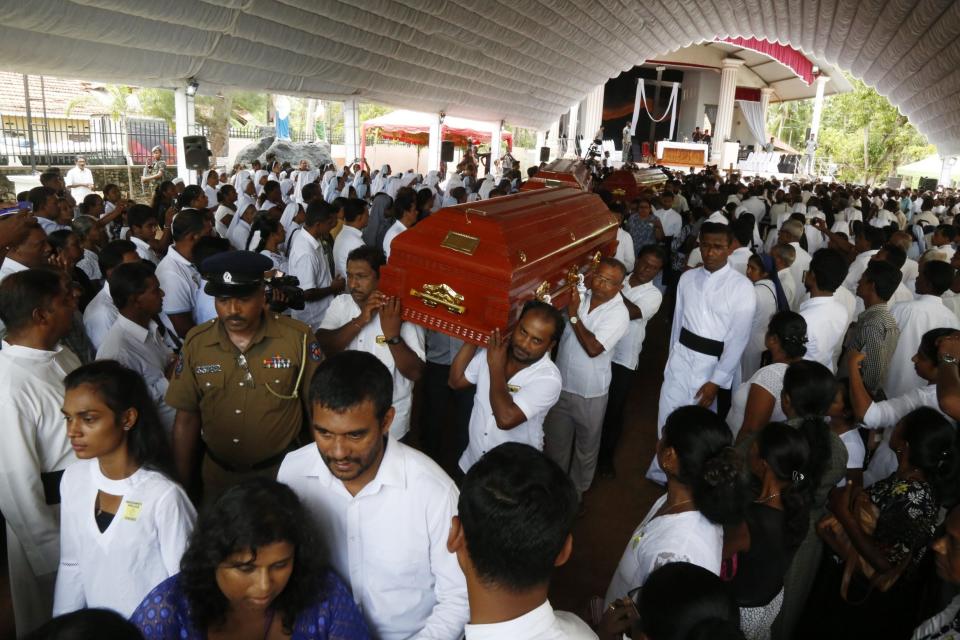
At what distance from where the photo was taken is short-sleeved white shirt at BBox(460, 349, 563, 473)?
84.8 inches

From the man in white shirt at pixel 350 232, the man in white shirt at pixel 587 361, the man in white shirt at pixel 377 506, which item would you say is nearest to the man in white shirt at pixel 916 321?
the man in white shirt at pixel 587 361

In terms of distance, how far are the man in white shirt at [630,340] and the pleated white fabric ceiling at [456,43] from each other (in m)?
5.83

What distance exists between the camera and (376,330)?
253cm

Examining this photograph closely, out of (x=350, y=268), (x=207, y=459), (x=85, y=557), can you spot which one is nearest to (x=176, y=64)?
(x=350, y=268)

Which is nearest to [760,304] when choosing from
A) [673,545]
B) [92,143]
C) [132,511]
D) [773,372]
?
[773,372]

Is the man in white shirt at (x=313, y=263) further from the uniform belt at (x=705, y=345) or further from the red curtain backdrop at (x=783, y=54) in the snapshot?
the red curtain backdrop at (x=783, y=54)

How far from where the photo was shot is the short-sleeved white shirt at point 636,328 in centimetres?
326

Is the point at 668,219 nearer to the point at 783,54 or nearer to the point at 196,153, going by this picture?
the point at 196,153

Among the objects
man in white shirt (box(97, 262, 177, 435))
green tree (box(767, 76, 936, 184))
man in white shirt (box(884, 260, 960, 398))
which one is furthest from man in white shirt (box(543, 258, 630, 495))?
green tree (box(767, 76, 936, 184))

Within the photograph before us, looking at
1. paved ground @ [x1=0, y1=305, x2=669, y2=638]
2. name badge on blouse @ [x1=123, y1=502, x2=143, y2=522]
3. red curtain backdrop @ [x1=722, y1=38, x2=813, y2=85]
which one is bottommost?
paved ground @ [x1=0, y1=305, x2=669, y2=638]

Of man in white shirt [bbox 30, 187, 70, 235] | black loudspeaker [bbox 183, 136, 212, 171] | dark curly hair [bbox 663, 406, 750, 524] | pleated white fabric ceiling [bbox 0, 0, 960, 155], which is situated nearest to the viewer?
dark curly hair [bbox 663, 406, 750, 524]

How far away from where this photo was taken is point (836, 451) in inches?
76.2

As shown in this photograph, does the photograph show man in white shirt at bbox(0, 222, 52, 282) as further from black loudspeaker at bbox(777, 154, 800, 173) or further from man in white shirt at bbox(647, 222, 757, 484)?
black loudspeaker at bbox(777, 154, 800, 173)

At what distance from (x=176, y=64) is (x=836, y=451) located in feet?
28.0
